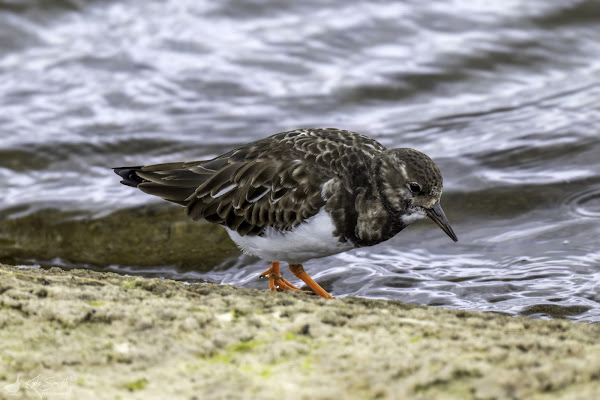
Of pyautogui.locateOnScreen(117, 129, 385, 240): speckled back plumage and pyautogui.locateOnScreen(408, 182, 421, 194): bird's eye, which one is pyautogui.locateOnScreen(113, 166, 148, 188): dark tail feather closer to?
pyautogui.locateOnScreen(117, 129, 385, 240): speckled back plumage

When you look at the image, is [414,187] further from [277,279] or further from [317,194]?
[277,279]

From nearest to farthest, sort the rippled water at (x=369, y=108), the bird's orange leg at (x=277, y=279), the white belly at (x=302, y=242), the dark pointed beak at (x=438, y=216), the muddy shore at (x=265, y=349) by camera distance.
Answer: the muddy shore at (x=265, y=349) → the white belly at (x=302, y=242) → the dark pointed beak at (x=438, y=216) → the bird's orange leg at (x=277, y=279) → the rippled water at (x=369, y=108)

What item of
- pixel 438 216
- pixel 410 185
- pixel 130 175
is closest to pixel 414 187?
pixel 410 185

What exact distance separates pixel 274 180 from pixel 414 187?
0.83 metres

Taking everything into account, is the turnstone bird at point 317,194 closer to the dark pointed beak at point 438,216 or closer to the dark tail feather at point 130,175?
the dark pointed beak at point 438,216

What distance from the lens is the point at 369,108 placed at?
838 cm

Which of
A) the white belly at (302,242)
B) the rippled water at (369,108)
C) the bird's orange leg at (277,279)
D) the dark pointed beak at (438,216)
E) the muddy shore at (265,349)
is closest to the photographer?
the muddy shore at (265,349)

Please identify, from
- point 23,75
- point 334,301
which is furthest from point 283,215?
point 23,75

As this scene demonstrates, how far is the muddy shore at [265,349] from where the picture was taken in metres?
2.40

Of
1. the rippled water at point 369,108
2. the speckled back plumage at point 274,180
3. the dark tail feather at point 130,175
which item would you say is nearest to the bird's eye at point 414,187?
the speckled back plumage at point 274,180

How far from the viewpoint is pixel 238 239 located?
4.64 m

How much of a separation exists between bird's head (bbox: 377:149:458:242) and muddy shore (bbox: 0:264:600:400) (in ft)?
3.11

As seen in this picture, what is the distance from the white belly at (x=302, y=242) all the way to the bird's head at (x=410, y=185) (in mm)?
363

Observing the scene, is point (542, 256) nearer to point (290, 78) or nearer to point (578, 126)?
point (578, 126)
